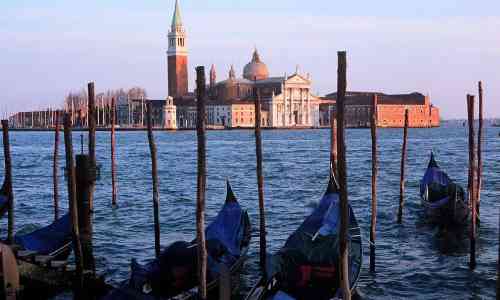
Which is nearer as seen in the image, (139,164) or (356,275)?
(356,275)

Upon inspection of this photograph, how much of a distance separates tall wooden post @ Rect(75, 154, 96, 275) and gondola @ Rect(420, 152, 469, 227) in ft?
21.4

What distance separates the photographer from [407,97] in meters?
102

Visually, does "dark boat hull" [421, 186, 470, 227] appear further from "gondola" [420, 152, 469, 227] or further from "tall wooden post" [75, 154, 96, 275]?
"tall wooden post" [75, 154, 96, 275]

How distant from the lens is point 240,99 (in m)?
88.6

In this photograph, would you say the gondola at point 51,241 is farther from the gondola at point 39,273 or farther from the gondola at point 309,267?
the gondola at point 309,267

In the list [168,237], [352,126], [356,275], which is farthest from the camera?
[352,126]

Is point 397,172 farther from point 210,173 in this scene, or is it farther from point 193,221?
point 193,221

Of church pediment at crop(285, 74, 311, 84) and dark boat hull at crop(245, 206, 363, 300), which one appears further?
church pediment at crop(285, 74, 311, 84)

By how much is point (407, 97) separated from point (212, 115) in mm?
28809

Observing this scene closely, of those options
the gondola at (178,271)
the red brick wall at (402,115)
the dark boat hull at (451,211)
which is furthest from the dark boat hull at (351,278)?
the red brick wall at (402,115)

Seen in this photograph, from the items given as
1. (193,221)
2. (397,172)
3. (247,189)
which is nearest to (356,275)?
(193,221)

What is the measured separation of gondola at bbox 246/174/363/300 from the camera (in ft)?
23.6

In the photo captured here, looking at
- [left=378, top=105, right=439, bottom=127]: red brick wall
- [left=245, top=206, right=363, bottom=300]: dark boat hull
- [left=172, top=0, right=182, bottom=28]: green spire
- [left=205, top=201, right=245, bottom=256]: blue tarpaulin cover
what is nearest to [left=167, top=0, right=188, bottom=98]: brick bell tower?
[left=172, top=0, right=182, bottom=28]: green spire

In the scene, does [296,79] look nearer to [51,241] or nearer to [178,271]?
[51,241]
